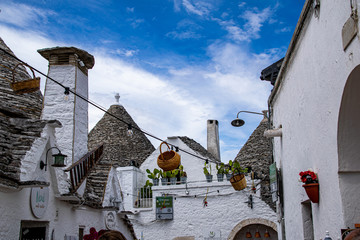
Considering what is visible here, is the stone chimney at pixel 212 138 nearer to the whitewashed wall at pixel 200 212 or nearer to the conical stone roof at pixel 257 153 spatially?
the conical stone roof at pixel 257 153

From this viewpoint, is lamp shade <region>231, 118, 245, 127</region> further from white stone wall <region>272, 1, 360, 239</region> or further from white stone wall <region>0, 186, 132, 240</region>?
white stone wall <region>272, 1, 360, 239</region>

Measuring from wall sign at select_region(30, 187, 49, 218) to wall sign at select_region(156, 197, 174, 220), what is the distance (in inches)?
366

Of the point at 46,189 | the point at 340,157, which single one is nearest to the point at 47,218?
the point at 46,189

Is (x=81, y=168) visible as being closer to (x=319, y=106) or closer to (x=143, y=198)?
(x=319, y=106)

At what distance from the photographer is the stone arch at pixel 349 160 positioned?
3848 mm

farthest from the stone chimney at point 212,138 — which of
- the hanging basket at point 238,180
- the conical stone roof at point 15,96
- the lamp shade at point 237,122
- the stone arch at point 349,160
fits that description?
the stone arch at point 349,160

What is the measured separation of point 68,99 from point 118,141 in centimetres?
1377

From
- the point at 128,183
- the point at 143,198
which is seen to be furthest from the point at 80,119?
the point at 128,183

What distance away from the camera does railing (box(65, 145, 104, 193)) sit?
27.3ft

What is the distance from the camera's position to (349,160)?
3955 mm

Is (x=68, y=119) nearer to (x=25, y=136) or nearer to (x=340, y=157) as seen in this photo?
(x=25, y=136)

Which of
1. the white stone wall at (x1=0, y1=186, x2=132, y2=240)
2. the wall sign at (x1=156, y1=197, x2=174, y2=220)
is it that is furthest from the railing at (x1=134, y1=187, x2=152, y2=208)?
the white stone wall at (x1=0, y1=186, x2=132, y2=240)

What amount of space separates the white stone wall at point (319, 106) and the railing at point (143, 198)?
11.0 meters

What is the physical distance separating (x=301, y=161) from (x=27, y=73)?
25.6ft
